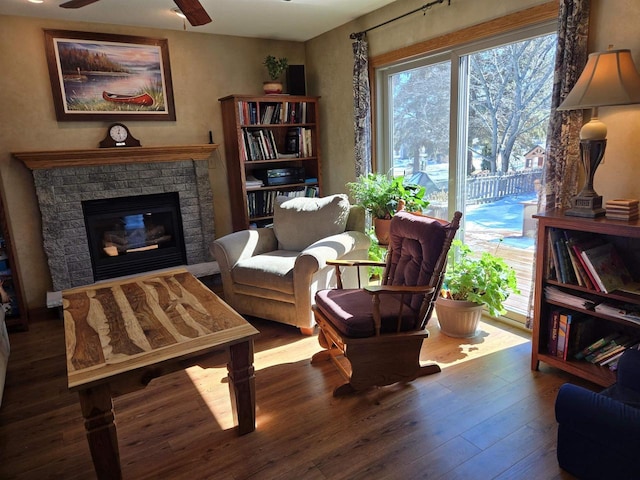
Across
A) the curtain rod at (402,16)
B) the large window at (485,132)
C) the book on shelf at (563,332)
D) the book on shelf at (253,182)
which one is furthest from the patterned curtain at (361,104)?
the book on shelf at (563,332)

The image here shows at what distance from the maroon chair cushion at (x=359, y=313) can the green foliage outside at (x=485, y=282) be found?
0.61 metres

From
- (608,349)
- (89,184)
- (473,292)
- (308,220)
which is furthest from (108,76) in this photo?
(608,349)

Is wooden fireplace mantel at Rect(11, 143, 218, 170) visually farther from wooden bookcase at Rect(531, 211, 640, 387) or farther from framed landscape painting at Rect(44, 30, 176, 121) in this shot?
wooden bookcase at Rect(531, 211, 640, 387)

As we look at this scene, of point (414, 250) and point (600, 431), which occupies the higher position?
point (414, 250)

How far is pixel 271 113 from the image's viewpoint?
4.40 m

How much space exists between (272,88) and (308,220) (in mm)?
1613

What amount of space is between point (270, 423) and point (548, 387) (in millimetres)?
1520

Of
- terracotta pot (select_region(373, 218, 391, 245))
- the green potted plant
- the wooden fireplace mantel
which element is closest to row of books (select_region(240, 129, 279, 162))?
the wooden fireplace mantel

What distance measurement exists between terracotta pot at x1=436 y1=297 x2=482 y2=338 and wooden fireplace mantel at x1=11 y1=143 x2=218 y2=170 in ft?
8.83

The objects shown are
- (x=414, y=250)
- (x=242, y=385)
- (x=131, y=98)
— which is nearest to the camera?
(x=242, y=385)

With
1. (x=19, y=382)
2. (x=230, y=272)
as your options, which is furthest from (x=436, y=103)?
(x=19, y=382)

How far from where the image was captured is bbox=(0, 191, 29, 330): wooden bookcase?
10.9 ft

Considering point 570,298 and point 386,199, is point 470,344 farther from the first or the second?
point 386,199

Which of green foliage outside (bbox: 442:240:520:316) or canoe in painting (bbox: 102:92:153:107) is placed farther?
canoe in painting (bbox: 102:92:153:107)
